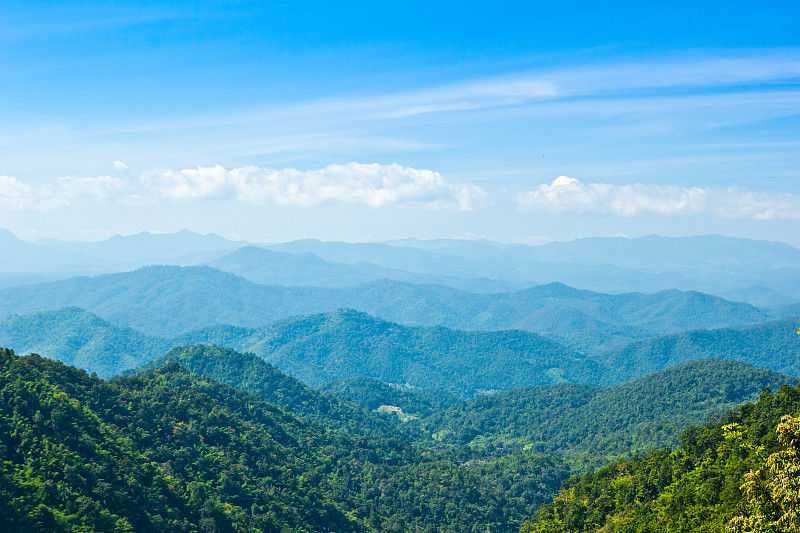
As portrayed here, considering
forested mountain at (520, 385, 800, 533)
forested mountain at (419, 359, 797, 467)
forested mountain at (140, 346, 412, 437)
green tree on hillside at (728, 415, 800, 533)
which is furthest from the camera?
forested mountain at (140, 346, 412, 437)

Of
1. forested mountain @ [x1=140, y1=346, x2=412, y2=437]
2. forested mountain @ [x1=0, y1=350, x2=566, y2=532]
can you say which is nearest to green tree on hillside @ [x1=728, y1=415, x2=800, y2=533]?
forested mountain @ [x1=0, y1=350, x2=566, y2=532]

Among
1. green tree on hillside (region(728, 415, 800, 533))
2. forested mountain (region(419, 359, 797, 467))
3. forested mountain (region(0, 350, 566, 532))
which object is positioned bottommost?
forested mountain (region(419, 359, 797, 467))

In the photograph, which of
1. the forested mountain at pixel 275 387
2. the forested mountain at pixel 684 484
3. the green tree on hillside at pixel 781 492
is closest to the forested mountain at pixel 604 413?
the forested mountain at pixel 275 387

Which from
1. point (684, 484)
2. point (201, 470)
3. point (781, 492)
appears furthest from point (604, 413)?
point (781, 492)

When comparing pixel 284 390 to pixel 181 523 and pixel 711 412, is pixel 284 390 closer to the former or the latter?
pixel 181 523

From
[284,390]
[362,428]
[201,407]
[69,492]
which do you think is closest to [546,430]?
[362,428]

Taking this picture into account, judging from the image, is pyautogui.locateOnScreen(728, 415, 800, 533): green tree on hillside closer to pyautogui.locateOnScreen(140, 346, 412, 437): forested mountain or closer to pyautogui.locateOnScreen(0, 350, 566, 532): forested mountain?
pyautogui.locateOnScreen(0, 350, 566, 532): forested mountain

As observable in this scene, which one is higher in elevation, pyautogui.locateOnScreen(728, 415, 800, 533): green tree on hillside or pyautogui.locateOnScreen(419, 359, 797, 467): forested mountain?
pyautogui.locateOnScreen(728, 415, 800, 533): green tree on hillside
